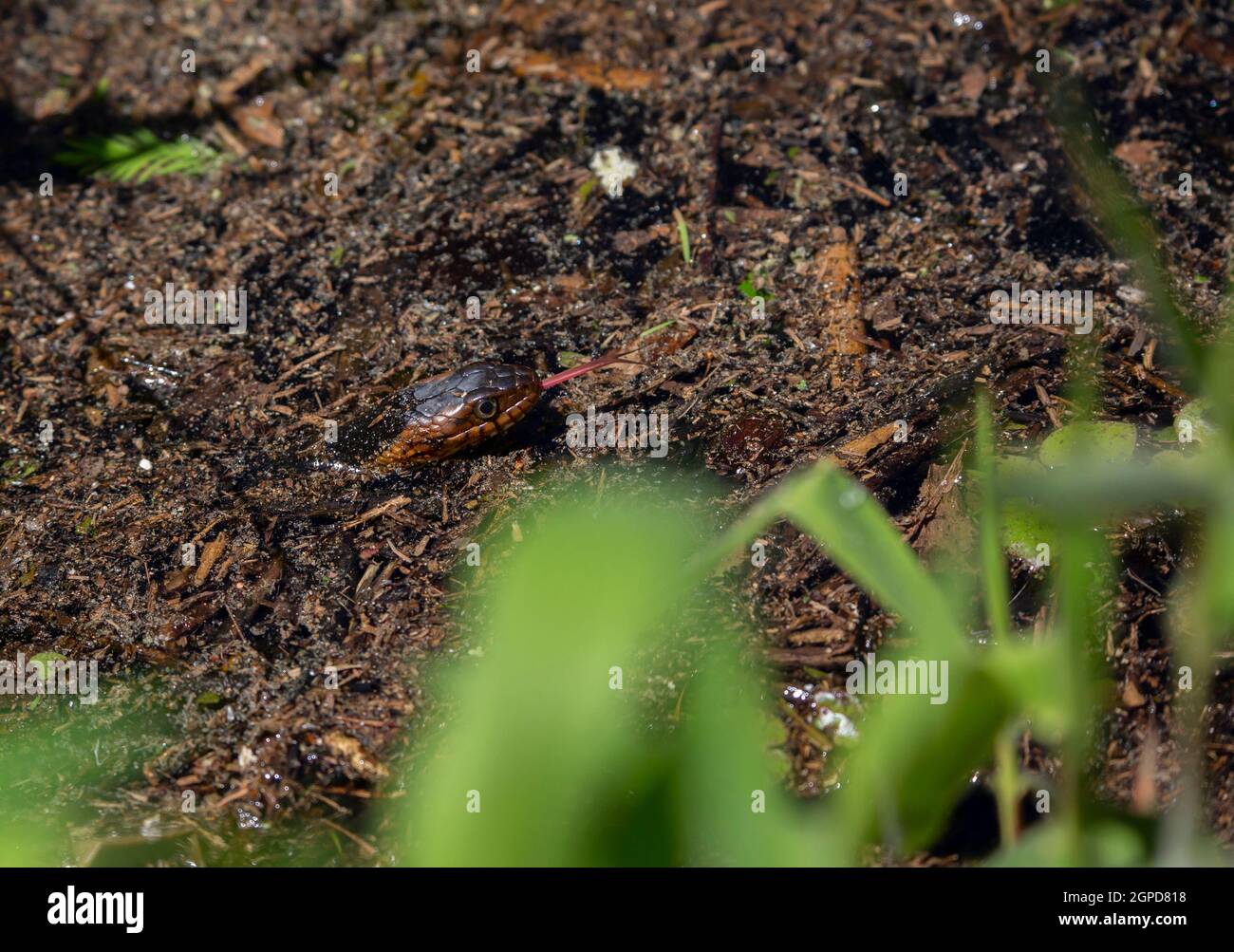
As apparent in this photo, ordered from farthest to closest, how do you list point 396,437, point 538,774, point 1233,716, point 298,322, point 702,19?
point 702,19 → point 298,322 → point 396,437 → point 1233,716 → point 538,774

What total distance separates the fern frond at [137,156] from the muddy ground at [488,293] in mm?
105

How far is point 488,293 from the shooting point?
3934mm

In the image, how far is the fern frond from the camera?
15.1 feet

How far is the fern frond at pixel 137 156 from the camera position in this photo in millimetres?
4613

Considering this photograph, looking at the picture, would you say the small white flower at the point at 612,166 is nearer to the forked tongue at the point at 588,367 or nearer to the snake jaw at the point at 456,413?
the forked tongue at the point at 588,367

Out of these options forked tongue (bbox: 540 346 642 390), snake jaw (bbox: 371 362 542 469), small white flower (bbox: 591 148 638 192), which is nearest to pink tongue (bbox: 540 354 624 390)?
forked tongue (bbox: 540 346 642 390)

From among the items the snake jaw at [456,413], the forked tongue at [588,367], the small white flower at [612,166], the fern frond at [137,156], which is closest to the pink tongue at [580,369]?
the forked tongue at [588,367]

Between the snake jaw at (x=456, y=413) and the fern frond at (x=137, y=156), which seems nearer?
the snake jaw at (x=456, y=413)

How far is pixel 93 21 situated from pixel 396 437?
3853 mm

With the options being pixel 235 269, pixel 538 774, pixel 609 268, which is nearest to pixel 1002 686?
pixel 538 774

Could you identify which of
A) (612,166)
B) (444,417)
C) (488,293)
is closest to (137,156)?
(488,293)

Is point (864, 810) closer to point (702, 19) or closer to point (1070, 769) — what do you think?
point (1070, 769)

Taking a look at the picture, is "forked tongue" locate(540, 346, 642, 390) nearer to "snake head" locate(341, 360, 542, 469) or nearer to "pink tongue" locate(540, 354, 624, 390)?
"pink tongue" locate(540, 354, 624, 390)

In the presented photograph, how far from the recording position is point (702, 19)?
489 centimetres
